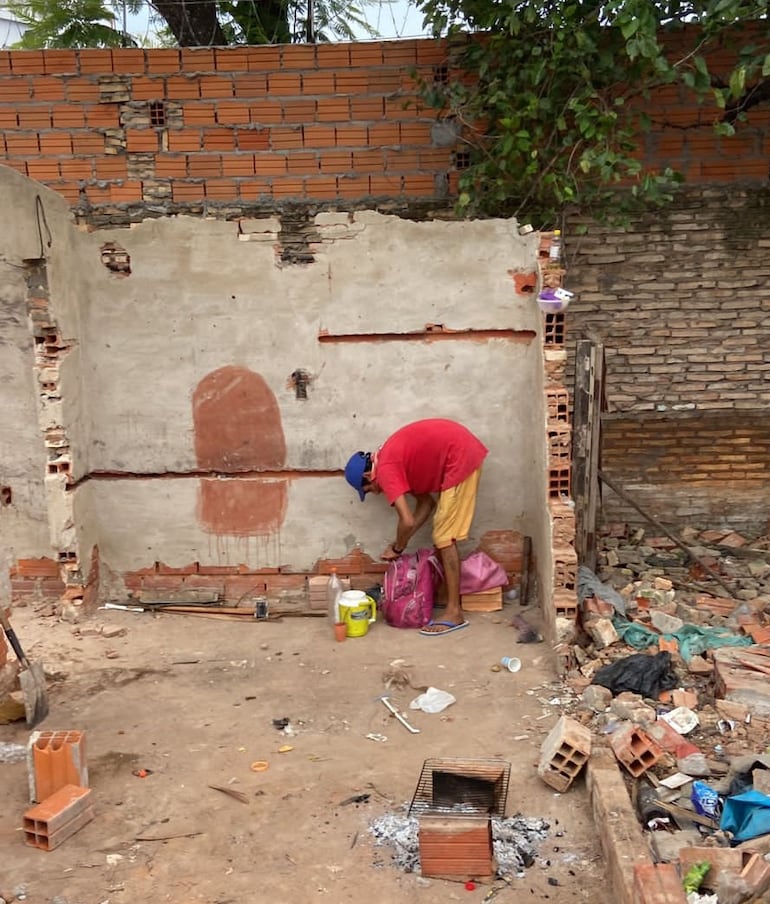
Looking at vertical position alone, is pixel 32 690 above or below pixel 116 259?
below

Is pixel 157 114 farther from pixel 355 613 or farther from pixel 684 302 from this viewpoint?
pixel 684 302

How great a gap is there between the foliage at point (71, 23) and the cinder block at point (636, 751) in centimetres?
857

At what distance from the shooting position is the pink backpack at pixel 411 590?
243 inches

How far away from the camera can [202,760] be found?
4512 millimetres

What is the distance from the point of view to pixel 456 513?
617 centimetres

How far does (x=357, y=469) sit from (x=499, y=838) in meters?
3.01

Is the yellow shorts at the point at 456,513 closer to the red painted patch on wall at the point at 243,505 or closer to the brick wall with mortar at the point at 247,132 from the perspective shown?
the red painted patch on wall at the point at 243,505

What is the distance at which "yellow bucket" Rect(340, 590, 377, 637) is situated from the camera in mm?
6090

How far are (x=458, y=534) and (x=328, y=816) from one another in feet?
8.56

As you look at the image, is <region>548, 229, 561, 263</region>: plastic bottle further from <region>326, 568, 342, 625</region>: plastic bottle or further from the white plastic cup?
<region>326, 568, 342, 625</region>: plastic bottle

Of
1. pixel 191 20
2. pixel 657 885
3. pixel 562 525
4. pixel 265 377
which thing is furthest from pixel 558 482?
pixel 191 20

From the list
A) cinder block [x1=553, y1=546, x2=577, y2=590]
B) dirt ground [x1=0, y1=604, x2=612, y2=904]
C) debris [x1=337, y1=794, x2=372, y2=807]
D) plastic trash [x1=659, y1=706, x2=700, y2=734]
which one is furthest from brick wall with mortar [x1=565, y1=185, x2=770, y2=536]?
debris [x1=337, y1=794, x2=372, y2=807]

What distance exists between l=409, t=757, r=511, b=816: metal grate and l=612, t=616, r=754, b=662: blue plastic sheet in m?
1.84

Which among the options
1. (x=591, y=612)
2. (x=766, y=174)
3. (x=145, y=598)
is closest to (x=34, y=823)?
(x=145, y=598)
